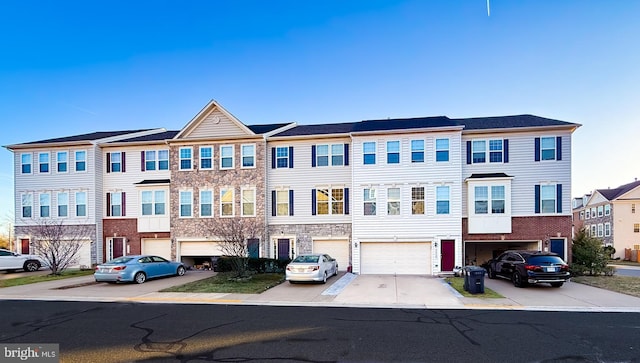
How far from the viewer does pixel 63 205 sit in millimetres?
24438

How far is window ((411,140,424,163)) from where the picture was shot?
20.6m

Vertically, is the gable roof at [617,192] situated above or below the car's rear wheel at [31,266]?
above

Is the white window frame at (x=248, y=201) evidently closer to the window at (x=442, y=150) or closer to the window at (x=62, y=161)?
the window at (x=442, y=150)

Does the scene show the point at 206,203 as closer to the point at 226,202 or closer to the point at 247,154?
the point at 226,202

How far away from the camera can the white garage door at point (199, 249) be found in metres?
22.6

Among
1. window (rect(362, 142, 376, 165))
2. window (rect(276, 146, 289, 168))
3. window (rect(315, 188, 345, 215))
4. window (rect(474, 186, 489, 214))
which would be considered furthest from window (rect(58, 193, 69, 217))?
window (rect(474, 186, 489, 214))

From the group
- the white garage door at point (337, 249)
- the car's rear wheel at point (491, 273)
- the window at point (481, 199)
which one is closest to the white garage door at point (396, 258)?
the white garage door at point (337, 249)

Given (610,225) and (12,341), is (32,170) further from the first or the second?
(610,225)

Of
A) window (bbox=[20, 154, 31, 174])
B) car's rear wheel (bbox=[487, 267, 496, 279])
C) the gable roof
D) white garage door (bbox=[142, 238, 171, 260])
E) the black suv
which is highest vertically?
window (bbox=[20, 154, 31, 174])

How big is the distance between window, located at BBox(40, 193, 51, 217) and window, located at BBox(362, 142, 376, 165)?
885 inches

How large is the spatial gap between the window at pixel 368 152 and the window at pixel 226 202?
28.8ft

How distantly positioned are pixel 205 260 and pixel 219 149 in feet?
25.5

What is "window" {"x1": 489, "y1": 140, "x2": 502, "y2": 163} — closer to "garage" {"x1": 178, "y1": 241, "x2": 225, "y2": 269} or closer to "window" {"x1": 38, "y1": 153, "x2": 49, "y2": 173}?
"garage" {"x1": 178, "y1": 241, "x2": 225, "y2": 269}


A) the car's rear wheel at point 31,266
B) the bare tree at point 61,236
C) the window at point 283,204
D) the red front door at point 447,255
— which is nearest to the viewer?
the red front door at point 447,255
